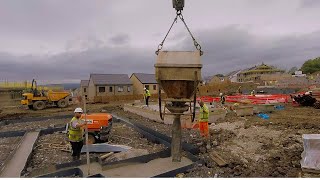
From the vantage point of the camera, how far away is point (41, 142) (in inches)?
413

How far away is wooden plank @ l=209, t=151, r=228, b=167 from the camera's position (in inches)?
295

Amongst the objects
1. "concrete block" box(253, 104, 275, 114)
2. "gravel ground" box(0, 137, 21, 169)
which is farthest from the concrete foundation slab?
"concrete block" box(253, 104, 275, 114)

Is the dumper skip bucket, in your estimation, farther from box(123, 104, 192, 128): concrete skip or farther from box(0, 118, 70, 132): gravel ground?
box(0, 118, 70, 132): gravel ground

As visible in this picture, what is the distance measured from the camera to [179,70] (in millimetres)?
7113

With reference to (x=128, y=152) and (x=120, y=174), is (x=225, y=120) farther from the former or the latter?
(x=120, y=174)

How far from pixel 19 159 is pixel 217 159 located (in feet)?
19.1

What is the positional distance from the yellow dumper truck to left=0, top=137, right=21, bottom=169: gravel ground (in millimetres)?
11685

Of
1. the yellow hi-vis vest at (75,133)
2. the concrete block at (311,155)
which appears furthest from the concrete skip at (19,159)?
the concrete block at (311,155)

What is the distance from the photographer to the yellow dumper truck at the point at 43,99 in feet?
74.0

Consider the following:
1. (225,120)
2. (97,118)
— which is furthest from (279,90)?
(97,118)

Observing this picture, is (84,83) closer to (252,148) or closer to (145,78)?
(145,78)

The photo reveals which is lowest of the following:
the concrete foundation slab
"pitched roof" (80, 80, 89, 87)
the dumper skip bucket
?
the concrete foundation slab

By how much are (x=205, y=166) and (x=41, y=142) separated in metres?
6.56

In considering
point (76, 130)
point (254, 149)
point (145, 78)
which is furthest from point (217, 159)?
point (145, 78)
